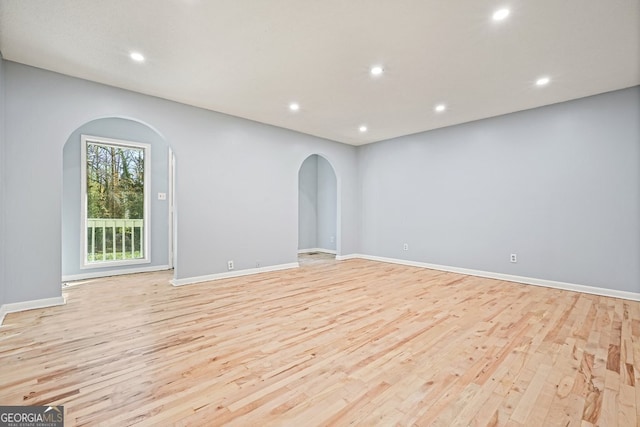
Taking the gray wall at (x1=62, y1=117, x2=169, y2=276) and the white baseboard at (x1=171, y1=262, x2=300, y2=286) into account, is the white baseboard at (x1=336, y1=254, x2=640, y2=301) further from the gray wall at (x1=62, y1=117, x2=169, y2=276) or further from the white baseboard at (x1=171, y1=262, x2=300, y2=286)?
the gray wall at (x1=62, y1=117, x2=169, y2=276)

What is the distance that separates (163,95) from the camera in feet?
13.5

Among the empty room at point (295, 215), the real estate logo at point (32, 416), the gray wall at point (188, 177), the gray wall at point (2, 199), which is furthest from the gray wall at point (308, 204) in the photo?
the real estate logo at point (32, 416)

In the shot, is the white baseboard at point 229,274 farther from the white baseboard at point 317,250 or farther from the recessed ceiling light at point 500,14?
the recessed ceiling light at point 500,14

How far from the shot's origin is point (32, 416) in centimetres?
156

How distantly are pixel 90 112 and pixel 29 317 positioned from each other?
242 centimetres

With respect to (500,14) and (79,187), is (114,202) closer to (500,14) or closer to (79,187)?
(79,187)

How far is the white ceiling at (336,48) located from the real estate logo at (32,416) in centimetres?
280

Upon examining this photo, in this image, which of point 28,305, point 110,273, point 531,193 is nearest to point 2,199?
point 28,305

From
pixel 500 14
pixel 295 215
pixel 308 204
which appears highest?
pixel 500 14

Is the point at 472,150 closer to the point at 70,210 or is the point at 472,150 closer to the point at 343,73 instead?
the point at 343,73

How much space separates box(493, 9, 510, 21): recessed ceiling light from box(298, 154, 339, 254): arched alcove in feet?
18.8

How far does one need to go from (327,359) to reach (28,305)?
343 centimetres

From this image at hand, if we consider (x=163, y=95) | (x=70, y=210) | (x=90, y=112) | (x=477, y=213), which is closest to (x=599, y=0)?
(x=477, y=213)

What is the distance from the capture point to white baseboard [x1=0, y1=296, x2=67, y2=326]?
9.99 ft
